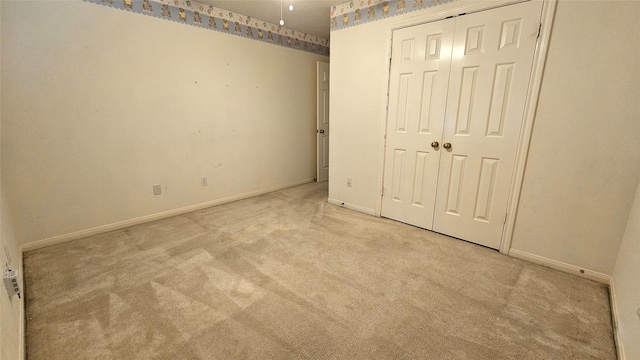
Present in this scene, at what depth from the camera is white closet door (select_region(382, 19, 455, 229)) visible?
99.0 inches

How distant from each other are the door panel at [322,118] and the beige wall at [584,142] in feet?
7.43

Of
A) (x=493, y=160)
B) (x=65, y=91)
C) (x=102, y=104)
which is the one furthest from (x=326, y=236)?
(x=65, y=91)

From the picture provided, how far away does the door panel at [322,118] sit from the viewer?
14.5 feet

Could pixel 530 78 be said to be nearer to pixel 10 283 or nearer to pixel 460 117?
pixel 460 117

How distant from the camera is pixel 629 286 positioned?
152 centimetres

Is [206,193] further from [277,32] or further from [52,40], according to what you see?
[277,32]

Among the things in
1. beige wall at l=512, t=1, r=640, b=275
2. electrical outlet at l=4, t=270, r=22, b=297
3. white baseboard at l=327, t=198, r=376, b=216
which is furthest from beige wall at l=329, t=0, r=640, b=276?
electrical outlet at l=4, t=270, r=22, b=297

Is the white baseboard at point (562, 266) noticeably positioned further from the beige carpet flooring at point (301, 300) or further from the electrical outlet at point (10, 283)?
the electrical outlet at point (10, 283)

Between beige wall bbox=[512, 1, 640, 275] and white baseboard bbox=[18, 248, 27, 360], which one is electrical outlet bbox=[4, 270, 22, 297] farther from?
beige wall bbox=[512, 1, 640, 275]

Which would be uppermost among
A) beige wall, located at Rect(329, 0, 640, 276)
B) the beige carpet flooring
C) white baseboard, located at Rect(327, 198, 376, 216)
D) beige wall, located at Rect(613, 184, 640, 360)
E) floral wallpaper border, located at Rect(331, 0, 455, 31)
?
floral wallpaper border, located at Rect(331, 0, 455, 31)

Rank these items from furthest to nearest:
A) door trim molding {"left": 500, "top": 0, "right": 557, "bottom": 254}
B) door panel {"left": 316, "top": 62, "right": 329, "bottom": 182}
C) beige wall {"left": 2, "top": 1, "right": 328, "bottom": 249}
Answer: door panel {"left": 316, "top": 62, "right": 329, "bottom": 182}
beige wall {"left": 2, "top": 1, "right": 328, "bottom": 249}
door trim molding {"left": 500, "top": 0, "right": 557, "bottom": 254}

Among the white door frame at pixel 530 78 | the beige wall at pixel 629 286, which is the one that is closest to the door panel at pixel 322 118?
the white door frame at pixel 530 78

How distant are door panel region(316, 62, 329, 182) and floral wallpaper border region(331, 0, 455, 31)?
1.18 m

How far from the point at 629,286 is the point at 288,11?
374cm
